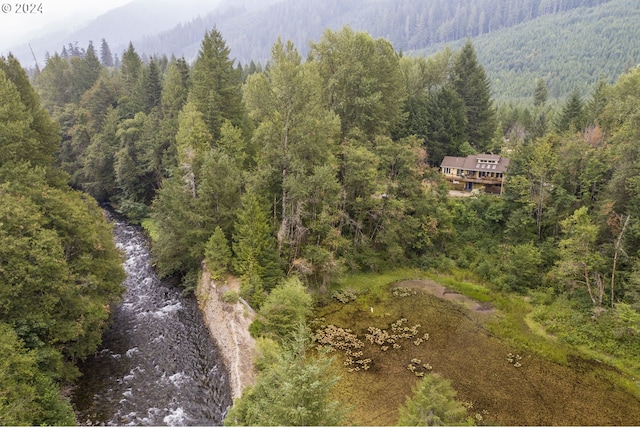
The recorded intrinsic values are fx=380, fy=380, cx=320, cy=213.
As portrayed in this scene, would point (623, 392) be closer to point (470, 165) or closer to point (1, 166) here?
point (470, 165)

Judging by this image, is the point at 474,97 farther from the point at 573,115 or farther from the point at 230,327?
the point at 230,327

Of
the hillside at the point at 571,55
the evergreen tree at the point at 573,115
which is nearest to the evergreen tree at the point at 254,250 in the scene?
the evergreen tree at the point at 573,115

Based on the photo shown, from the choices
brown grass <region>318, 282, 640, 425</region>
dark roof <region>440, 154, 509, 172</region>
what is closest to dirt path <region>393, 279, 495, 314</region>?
brown grass <region>318, 282, 640, 425</region>

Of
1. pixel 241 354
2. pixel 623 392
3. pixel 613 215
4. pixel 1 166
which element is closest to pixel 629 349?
pixel 623 392

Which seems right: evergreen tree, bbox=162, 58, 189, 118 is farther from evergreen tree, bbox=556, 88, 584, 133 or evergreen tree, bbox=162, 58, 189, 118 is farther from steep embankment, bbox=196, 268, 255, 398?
evergreen tree, bbox=556, 88, 584, 133

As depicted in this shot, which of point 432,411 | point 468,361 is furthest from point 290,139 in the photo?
point 432,411

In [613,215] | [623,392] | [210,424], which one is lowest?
[623,392]
